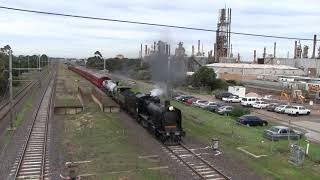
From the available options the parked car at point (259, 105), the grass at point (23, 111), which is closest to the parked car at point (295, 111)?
the parked car at point (259, 105)

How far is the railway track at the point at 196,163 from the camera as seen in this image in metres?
21.3

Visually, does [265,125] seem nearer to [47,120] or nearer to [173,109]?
[173,109]

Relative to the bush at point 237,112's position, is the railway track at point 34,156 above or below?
below

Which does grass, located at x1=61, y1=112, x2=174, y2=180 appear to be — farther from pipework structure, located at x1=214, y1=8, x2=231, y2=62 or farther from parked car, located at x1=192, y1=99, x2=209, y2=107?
pipework structure, located at x1=214, y1=8, x2=231, y2=62

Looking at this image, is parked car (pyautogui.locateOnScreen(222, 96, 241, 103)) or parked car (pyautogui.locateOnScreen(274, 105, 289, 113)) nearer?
parked car (pyautogui.locateOnScreen(274, 105, 289, 113))

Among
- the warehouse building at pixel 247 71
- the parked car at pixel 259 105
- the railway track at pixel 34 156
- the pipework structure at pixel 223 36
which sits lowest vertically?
the railway track at pixel 34 156

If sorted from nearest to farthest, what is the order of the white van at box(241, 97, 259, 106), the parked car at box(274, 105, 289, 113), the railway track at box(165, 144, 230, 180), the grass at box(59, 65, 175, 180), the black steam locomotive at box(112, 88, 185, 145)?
the railway track at box(165, 144, 230, 180) < the grass at box(59, 65, 175, 180) < the black steam locomotive at box(112, 88, 185, 145) < the parked car at box(274, 105, 289, 113) < the white van at box(241, 97, 259, 106)

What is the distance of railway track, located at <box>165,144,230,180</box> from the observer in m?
21.3

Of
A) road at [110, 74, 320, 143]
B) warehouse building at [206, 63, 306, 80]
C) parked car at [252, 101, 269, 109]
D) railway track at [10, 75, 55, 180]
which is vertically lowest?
road at [110, 74, 320, 143]

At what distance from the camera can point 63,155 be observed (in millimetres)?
25859

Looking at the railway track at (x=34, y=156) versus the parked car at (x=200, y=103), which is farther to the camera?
the parked car at (x=200, y=103)

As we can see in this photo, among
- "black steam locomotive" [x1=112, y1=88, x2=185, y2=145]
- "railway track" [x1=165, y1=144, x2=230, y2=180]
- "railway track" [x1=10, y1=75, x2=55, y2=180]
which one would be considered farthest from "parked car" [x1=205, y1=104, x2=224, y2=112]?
"railway track" [x1=165, y1=144, x2=230, y2=180]

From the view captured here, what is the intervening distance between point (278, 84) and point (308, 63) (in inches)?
1946

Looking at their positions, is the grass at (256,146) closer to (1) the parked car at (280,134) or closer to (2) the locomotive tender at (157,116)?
(1) the parked car at (280,134)
